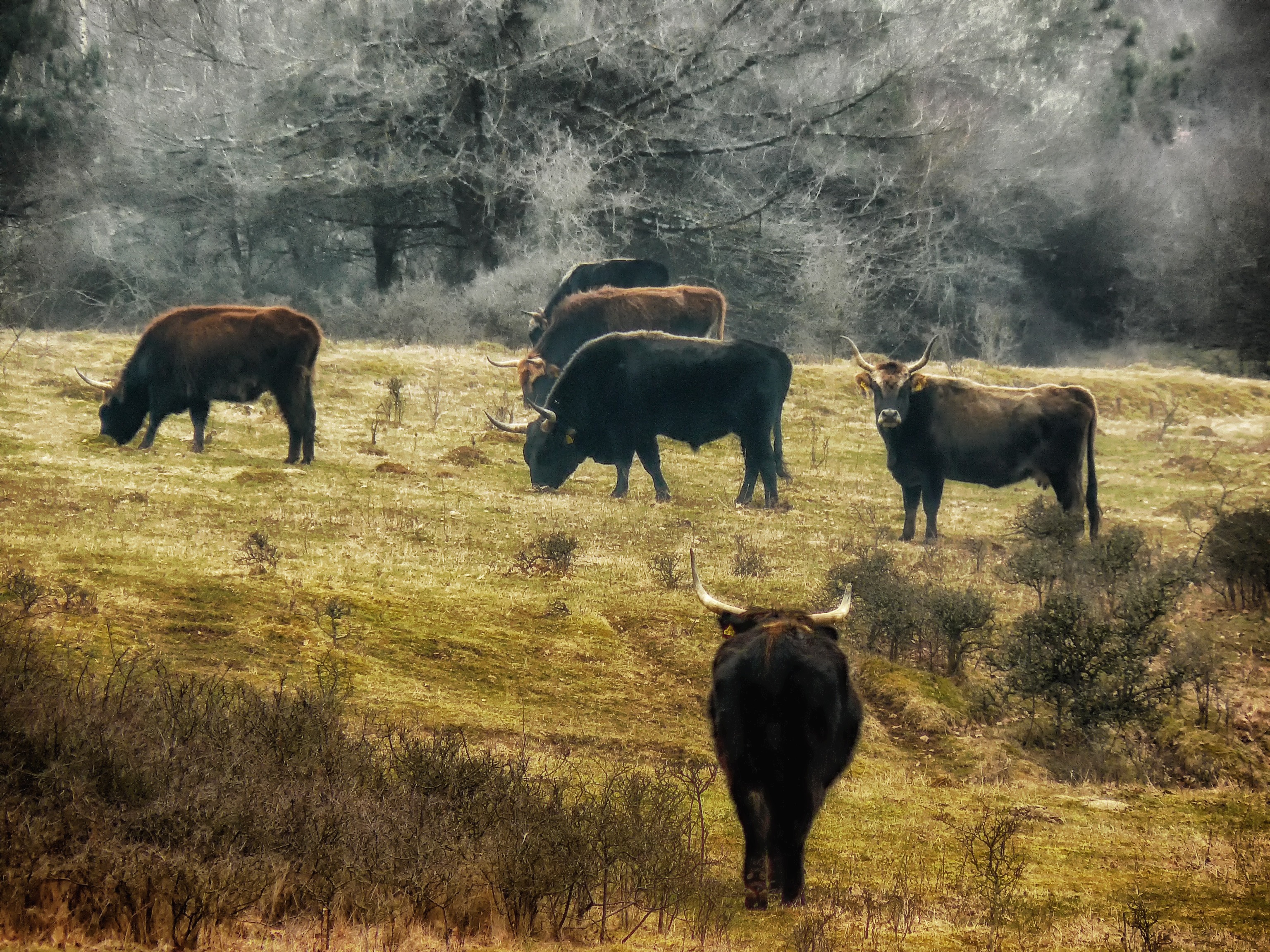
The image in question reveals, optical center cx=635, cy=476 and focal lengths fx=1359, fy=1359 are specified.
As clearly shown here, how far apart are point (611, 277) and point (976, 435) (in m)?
11.0

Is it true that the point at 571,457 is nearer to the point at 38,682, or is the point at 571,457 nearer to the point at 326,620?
the point at 326,620

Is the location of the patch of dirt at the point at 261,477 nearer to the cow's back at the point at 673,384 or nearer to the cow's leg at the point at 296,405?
the cow's leg at the point at 296,405

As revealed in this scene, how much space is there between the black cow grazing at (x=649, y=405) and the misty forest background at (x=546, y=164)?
34.9ft

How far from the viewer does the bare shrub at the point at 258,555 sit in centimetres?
1288

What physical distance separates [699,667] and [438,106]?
73.6ft

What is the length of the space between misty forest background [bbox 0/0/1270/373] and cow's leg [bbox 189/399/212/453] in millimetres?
11104

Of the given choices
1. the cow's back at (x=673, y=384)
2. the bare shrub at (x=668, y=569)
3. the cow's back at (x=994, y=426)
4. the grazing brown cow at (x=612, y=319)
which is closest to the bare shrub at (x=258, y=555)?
the bare shrub at (x=668, y=569)

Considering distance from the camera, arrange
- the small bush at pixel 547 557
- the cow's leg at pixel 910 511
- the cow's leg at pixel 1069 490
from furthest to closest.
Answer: the cow's leg at pixel 1069 490 → the cow's leg at pixel 910 511 → the small bush at pixel 547 557

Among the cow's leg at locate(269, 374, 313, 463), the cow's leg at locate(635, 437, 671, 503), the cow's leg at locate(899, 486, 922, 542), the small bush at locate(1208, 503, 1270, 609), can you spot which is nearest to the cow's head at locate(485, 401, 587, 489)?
the cow's leg at locate(635, 437, 671, 503)

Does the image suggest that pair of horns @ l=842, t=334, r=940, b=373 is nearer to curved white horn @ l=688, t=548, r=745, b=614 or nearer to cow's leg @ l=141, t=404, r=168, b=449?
cow's leg @ l=141, t=404, r=168, b=449

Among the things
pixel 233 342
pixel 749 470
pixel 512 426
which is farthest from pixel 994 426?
pixel 233 342

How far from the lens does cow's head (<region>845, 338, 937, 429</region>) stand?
56.7ft

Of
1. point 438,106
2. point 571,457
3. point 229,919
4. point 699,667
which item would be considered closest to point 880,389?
point 571,457

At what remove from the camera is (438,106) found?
31.6m
